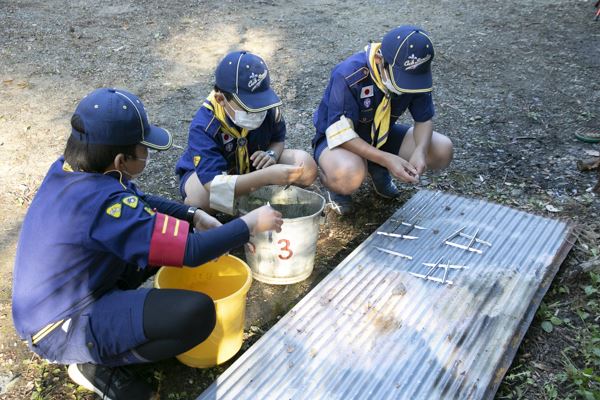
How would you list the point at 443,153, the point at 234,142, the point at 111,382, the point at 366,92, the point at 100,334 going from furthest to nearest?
the point at 443,153 → the point at 366,92 → the point at 234,142 → the point at 111,382 → the point at 100,334

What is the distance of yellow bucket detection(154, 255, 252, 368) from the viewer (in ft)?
6.65

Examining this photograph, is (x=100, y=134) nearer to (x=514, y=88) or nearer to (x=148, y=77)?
(x=148, y=77)

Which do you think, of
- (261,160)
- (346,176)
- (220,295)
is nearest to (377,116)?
(346,176)

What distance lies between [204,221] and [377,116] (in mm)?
1228

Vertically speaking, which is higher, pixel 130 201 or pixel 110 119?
pixel 110 119

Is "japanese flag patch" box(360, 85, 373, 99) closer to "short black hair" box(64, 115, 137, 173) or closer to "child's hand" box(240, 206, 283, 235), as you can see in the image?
"child's hand" box(240, 206, 283, 235)

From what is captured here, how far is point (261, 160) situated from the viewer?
273cm

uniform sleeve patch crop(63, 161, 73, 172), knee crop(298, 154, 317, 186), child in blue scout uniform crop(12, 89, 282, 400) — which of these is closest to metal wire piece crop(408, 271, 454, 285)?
knee crop(298, 154, 317, 186)

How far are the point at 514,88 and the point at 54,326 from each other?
14.4ft

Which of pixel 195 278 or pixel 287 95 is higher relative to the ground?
pixel 195 278

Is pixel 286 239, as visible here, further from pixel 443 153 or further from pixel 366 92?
pixel 443 153

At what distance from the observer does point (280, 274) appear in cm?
260

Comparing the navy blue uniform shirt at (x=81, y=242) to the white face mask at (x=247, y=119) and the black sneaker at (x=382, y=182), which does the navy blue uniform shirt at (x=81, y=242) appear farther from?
the black sneaker at (x=382, y=182)

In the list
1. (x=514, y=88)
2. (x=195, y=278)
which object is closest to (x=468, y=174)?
(x=514, y=88)
